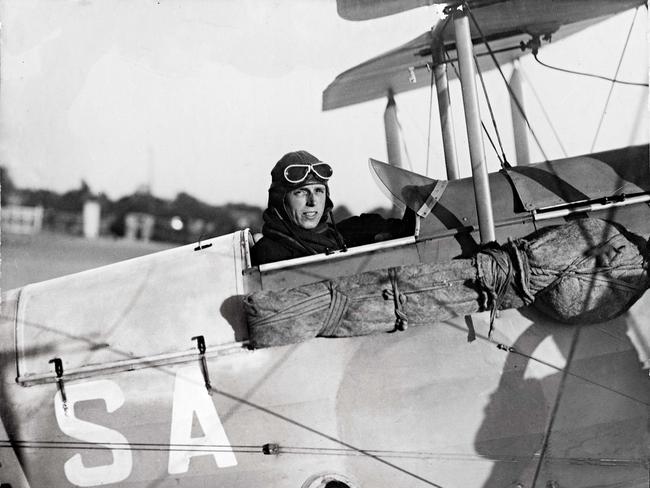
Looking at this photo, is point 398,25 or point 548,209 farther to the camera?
point 398,25

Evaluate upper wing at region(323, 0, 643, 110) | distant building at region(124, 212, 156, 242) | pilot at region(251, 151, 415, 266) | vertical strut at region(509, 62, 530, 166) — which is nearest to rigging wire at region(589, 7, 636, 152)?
upper wing at region(323, 0, 643, 110)

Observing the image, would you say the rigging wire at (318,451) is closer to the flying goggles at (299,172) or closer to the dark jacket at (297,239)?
the dark jacket at (297,239)

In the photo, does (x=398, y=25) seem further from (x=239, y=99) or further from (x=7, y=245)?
(x=7, y=245)

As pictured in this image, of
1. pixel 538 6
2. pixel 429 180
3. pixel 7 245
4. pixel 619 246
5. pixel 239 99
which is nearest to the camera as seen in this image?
pixel 619 246

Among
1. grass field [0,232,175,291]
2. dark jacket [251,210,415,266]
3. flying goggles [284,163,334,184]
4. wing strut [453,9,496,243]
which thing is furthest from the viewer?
grass field [0,232,175,291]

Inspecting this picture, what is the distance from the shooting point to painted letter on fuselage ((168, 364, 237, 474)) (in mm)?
2623

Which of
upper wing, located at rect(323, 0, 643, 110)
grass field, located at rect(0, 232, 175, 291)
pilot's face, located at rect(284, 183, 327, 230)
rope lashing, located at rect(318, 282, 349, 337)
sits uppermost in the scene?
upper wing, located at rect(323, 0, 643, 110)

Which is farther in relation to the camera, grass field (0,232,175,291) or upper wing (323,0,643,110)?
grass field (0,232,175,291)

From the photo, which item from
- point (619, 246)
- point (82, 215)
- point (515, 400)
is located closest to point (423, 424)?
point (515, 400)

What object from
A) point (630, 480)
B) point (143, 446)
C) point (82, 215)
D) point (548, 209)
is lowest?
point (630, 480)

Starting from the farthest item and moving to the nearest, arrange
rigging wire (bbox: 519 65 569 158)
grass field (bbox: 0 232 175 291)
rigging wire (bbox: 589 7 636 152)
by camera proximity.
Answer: grass field (bbox: 0 232 175 291) < rigging wire (bbox: 519 65 569 158) < rigging wire (bbox: 589 7 636 152)

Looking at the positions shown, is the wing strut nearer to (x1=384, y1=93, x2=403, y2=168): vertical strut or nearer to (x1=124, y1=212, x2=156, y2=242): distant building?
(x1=384, y1=93, x2=403, y2=168): vertical strut

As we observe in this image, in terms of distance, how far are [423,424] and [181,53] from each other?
203 inches

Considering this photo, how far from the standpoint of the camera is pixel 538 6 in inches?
Result: 139
